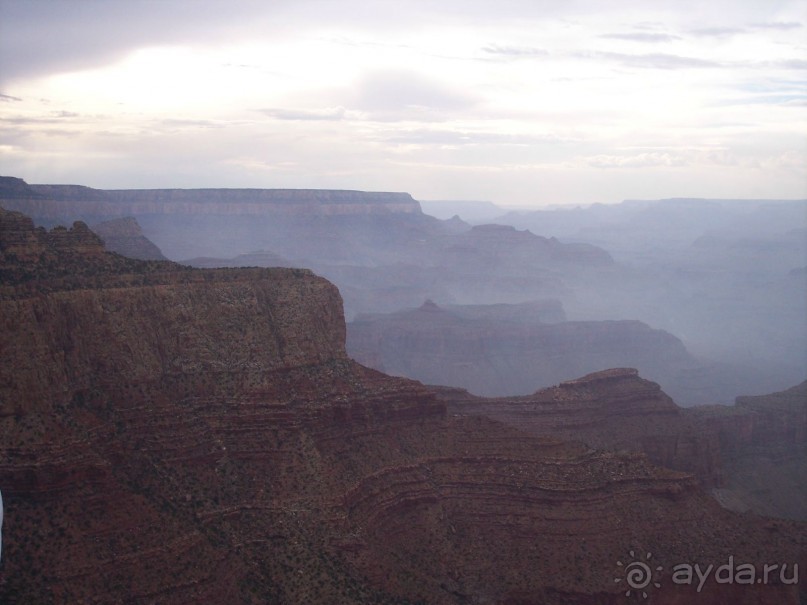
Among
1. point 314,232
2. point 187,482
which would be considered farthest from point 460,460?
point 314,232

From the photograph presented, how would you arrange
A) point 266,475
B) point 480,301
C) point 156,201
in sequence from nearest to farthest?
point 266,475
point 156,201
point 480,301

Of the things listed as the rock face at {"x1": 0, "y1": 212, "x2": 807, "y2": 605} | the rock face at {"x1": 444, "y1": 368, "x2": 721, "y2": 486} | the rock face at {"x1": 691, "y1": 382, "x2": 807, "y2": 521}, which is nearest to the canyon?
the rock face at {"x1": 691, "y1": 382, "x2": 807, "y2": 521}

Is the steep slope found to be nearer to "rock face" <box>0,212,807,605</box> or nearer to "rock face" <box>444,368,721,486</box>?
"rock face" <box>444,368,721,486</box>

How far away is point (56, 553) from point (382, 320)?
9546 centimetres

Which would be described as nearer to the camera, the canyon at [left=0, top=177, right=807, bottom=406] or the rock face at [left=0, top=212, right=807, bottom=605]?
the rock face at [left=0, top=212, right=807, bottom=605]

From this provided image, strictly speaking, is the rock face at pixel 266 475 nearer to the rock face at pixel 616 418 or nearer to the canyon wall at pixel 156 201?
the rock face at pixel 616 418

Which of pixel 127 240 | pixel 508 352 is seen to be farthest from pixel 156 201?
pixel 508 352

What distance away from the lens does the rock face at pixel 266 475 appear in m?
36.4

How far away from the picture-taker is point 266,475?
43281mm

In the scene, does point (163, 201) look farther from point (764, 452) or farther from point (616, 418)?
point (764, 452)

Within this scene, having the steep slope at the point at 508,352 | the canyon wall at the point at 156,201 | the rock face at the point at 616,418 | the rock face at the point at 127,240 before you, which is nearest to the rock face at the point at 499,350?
the steep slope at the point at 508,352

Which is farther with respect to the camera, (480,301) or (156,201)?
(480,301)

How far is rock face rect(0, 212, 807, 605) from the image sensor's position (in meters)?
36.4

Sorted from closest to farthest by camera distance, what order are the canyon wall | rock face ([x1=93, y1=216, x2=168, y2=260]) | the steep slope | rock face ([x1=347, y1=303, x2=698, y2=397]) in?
rock face ([x1=93, y1=216, x2=168, y2=260]) → the canyon wall → rock face ([x1=347, y1=303, x2=698, y2=397]) → the steep slope
